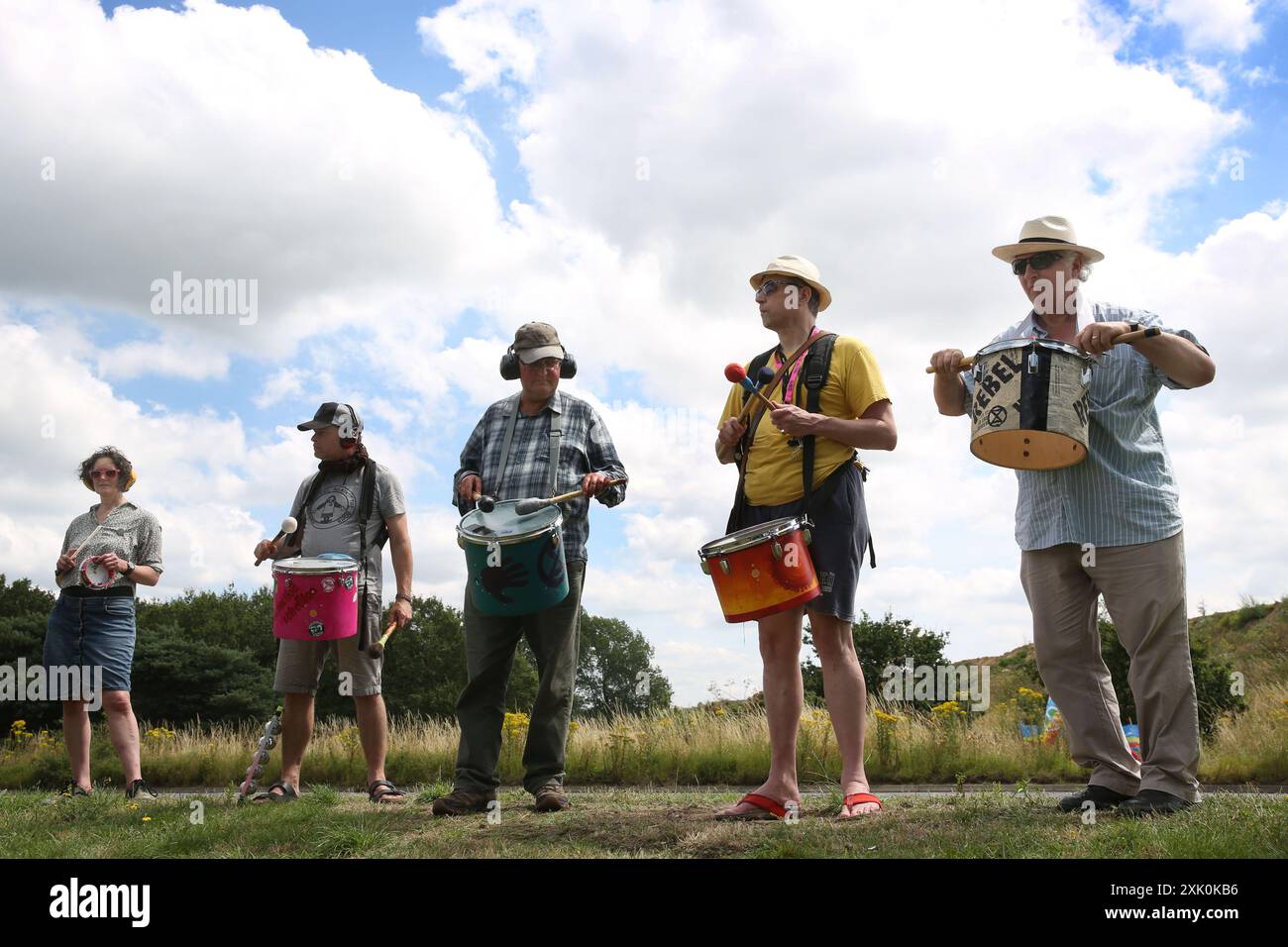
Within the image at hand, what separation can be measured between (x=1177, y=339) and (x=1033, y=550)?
42.1 inches

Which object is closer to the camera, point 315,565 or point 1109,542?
point 1109,542

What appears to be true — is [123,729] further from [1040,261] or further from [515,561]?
[1040,261]

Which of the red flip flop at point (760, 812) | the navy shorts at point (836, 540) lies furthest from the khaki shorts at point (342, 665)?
the navy shorts at point (836, 540)

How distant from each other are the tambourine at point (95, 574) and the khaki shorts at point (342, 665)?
1.63m

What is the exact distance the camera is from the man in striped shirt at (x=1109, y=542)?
14.1 ft

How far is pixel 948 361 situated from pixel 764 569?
125cm

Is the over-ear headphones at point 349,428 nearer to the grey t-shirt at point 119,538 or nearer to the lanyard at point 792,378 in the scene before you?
the grey t-shirt at point 119,538

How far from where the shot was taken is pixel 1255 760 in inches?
313

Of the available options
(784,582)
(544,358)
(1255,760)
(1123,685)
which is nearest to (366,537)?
(544,358)

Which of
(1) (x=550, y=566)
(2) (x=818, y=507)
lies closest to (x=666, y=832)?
(1) (x=550, y=566)

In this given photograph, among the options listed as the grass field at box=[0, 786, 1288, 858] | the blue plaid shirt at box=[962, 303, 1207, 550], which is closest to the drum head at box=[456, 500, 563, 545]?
the grass field at box=[0, 786, 1288, 858]

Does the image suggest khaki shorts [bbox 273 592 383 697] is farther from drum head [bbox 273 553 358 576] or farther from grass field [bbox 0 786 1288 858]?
grass field [bbox 0 786 1288 858]

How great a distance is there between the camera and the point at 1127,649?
438 centimetres
